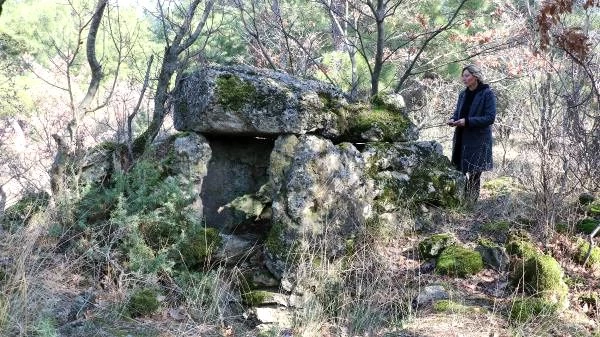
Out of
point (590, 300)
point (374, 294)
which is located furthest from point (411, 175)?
point (590, 300)

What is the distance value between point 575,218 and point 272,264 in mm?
2642

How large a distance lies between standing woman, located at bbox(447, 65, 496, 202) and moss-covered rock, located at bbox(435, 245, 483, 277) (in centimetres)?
126

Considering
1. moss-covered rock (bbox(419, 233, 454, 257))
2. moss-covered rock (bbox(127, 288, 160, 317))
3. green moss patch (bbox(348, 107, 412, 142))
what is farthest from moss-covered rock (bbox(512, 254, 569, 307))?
moss-covered rock (bbox(127, 288, 160, 317))

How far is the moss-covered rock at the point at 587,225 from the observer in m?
4.66

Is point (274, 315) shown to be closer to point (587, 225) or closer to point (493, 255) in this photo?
point (493, 255)

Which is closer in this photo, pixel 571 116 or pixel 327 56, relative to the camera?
pixel 571 116

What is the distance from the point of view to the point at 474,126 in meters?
5.43

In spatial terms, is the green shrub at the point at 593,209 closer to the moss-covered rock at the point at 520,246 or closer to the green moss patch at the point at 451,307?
the moss-covered rock at the point at 520,246

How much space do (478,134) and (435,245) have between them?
4.99 ft

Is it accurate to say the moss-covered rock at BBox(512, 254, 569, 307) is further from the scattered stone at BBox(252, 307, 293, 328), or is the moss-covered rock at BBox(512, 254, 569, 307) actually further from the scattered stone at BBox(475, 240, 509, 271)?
the scattered stone at BBox(252, 307, 293, 328)

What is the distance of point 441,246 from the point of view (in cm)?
461

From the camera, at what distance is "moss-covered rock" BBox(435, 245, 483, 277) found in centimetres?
427

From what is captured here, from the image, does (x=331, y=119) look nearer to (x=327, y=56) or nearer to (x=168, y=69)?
(x=168, y=69)

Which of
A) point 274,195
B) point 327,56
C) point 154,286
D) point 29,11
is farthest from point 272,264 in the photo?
point 29,11
